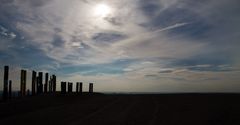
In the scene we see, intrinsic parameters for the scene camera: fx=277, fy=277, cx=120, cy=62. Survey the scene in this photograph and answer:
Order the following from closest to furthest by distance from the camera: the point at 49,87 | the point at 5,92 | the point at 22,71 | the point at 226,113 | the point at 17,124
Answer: the point at 17,124, the point at 226,113, the point at 5,92, the point at 22,71, the point at 49,87

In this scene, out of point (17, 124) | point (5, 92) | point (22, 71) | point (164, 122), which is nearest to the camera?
point (17, 124)

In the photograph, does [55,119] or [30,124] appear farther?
[55,119]

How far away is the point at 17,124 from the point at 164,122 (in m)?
6.77

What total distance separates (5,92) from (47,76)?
11.4 meters

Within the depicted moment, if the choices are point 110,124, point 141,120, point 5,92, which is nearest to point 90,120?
point 110,124

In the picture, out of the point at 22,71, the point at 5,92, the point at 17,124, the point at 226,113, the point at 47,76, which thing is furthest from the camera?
the point at 47,76

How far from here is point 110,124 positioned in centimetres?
1262

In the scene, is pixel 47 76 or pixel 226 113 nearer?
pixel 226 113

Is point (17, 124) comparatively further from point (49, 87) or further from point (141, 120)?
point (49, 87)

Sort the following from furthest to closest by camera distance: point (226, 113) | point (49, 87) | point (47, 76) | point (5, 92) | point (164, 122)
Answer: point (49, 87) → point (47, 76) → point (5, 92) → point (226, 113) → point (164, 122)

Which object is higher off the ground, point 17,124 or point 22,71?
point 22,71

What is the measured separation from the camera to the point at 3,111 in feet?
54.6

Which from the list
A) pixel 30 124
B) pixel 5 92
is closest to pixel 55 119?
pixel 30 124

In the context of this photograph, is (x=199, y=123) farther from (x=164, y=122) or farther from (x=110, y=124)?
(x=110, y=124)
